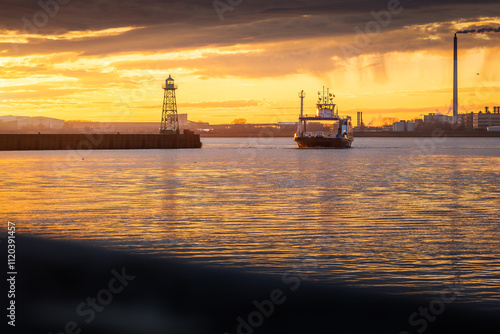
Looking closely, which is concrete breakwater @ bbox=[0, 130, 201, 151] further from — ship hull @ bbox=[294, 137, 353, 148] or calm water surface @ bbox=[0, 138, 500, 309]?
calm water surface @ bbox=[0, 138, 500, 309]

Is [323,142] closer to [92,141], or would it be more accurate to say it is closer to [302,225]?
[92,141]

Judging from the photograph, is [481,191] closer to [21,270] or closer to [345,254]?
[345,254]

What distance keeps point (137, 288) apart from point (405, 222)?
14692 millimetres

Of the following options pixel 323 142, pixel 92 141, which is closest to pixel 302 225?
pixel 323 142

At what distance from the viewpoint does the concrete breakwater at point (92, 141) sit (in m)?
125

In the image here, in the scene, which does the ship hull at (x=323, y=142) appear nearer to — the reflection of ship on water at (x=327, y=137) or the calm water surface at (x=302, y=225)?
the reflection of ship on water at (x=327, y=137)

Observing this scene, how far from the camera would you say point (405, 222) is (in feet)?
76.5

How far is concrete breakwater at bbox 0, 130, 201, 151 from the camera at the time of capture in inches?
4931

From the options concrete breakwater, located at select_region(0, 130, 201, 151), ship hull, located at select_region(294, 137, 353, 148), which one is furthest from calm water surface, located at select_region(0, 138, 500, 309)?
ship hull, located at select_region(294, 137, 353, 148)

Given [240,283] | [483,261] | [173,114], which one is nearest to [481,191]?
[483,261]

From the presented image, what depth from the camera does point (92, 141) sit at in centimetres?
13862

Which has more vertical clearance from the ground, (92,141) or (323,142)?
(92,141)

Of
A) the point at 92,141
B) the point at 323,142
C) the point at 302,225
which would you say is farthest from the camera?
the point at 92,141

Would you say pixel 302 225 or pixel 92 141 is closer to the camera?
pixel 302 225
